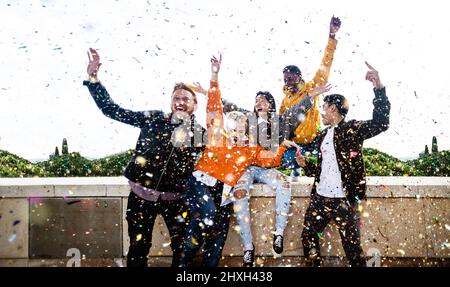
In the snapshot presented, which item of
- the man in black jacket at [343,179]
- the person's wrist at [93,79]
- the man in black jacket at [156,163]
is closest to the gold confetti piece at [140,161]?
the man in black jacket at [156,163]

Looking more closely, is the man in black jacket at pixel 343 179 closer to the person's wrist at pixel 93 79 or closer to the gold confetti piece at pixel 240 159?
the gold confetti piece at pixel 240 159

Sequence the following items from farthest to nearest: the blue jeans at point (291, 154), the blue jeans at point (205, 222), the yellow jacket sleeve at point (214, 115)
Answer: the blue jeans at point (291, 154)
the yellow jacket sleeve at point (214, 115)
the blue jeans at point (205, 222)

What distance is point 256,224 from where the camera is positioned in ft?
15.1

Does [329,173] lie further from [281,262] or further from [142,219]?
[142,219]

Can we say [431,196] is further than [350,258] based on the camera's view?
Yes

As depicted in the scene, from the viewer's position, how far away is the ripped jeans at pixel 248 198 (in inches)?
168

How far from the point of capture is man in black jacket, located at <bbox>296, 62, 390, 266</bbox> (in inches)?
160

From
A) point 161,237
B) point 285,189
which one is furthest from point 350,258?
point 161,237

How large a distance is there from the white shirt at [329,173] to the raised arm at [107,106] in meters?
1.71

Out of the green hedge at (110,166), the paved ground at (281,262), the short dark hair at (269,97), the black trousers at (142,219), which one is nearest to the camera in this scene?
the black trousers at (142,219)

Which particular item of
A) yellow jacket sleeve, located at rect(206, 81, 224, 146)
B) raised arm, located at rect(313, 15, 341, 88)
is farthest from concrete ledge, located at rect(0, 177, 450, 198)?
raised arm, located at rect(313, 15, 341, 88)
